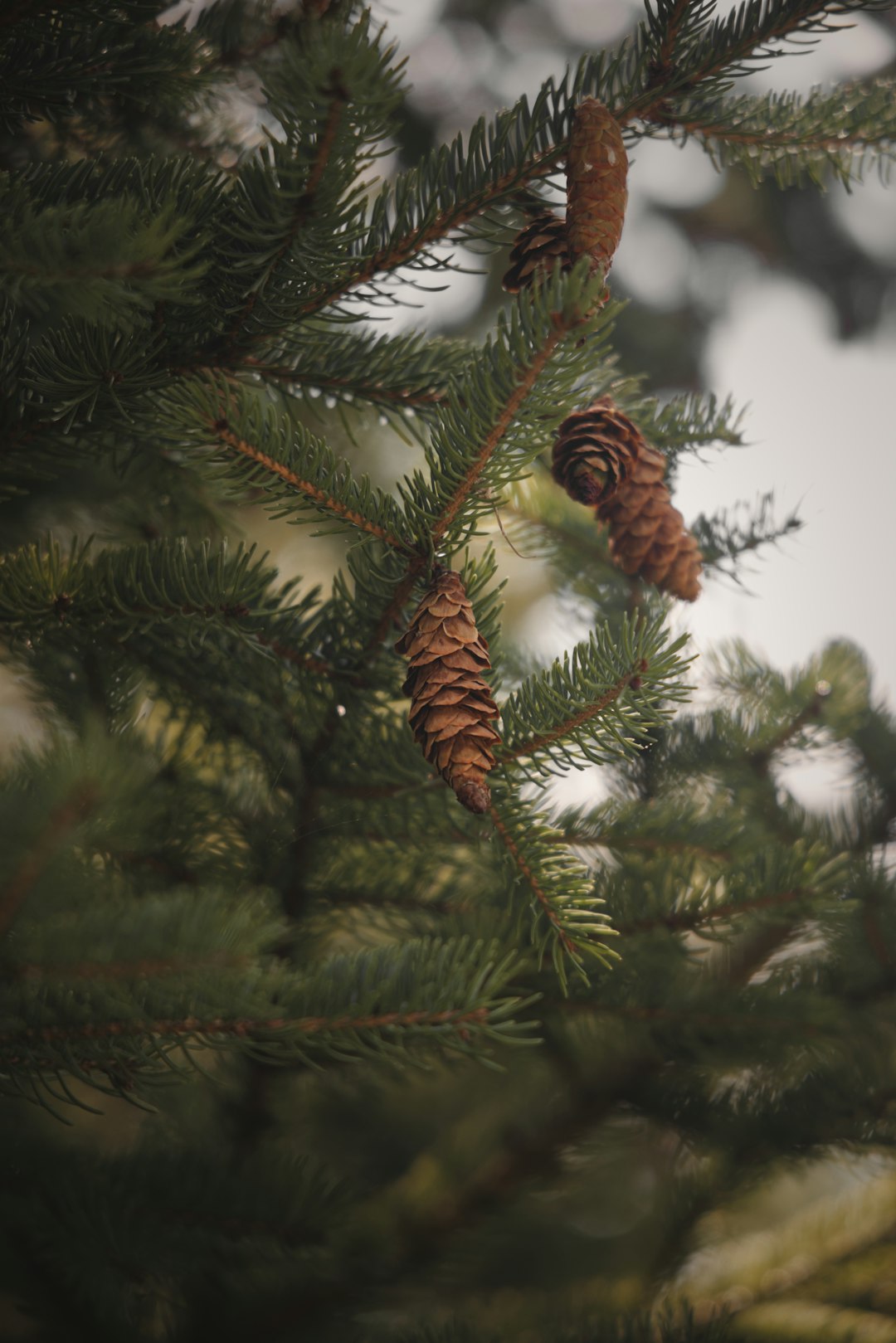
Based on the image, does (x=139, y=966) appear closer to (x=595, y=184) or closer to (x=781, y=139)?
(x=595, y=184)

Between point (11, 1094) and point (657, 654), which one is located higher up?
point (657, 654)

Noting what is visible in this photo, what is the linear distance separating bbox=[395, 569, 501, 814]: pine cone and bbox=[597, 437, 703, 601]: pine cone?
19 cm

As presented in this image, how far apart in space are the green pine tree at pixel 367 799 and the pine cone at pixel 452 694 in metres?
0.03

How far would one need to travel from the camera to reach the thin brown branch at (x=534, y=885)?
349mm

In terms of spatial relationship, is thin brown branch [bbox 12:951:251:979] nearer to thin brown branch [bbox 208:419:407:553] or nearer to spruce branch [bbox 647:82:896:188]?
thin brown branch [bbox 208:419:407:553]

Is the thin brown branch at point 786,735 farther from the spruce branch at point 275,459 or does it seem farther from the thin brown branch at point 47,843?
the thin brown branch at point 47,843

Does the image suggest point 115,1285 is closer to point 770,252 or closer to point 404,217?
point 404,217

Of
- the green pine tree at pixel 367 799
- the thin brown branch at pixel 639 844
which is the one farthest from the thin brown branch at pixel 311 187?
the thin brown branch at pixel 639 844

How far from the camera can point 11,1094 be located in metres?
0.31

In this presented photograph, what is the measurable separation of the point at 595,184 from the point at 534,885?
0.88 feet

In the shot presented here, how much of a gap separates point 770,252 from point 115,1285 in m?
1.18

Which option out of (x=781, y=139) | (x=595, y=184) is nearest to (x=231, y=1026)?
(x=595, y=184)

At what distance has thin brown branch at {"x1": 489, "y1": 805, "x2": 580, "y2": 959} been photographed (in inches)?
13.8

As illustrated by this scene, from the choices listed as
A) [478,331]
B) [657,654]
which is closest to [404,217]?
[657,654]
